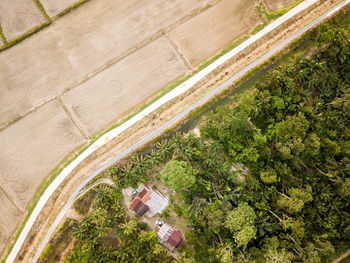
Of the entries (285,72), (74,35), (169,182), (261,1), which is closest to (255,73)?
(285,72)

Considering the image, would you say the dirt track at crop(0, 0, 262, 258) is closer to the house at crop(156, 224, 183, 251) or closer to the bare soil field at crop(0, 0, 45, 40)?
the bare soil field at crop(0, 0, 45, 40)

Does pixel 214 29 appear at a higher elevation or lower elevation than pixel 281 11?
higher

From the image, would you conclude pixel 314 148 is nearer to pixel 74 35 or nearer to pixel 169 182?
pixel 169 182

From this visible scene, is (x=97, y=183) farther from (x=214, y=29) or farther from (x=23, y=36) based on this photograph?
(x=214, y=29)

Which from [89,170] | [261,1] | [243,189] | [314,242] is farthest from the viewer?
[261,1]

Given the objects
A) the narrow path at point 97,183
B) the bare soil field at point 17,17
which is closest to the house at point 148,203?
the narrow path at point 97,183

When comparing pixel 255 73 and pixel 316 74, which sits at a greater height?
pixel 255 73

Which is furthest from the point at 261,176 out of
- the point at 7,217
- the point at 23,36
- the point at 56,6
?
the point at 23,36
